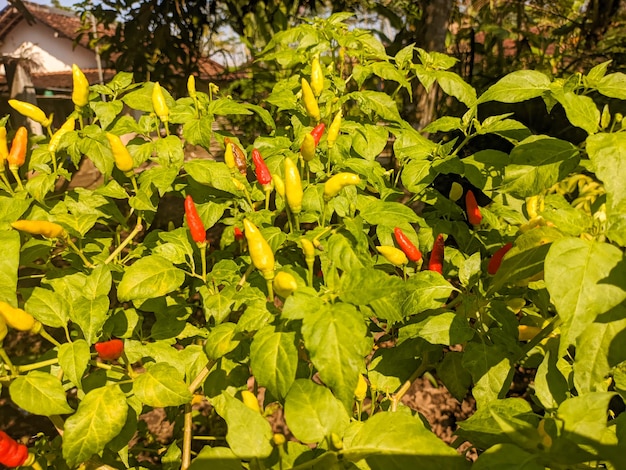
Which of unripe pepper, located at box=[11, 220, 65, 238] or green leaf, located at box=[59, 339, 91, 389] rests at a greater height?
unripe pepper, located at box=[11, 220, 65, 238]

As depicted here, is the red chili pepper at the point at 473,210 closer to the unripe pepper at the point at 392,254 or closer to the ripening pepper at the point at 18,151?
the unripe pepper at the point at 392,254

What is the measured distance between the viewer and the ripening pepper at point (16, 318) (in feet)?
3.16

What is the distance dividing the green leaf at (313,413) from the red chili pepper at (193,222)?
0.52 meters

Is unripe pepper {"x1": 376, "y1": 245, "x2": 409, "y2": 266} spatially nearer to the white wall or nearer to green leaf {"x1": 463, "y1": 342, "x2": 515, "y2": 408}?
green leaf {"x1": 463, "y1": 342, "x2": 515, "y2": 408}

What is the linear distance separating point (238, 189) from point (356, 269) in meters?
0.57

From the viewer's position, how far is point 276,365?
2.91 feet

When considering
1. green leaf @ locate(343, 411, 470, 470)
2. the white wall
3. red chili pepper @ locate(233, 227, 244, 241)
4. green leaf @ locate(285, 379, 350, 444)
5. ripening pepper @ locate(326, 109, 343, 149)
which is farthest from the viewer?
the white wall

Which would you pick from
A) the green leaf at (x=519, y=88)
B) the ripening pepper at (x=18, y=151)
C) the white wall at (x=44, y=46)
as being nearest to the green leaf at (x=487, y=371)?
the green leaf at (x=519, y=88)

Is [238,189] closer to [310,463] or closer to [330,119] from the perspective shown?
[330,119]

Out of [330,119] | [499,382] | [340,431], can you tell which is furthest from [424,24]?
[340,431]

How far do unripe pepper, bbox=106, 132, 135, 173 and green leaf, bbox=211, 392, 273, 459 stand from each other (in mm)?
791

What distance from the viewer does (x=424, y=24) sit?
3355 mm

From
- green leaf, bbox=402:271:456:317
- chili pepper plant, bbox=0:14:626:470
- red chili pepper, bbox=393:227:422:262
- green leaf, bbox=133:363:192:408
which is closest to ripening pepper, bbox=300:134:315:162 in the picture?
chili pepper plant, bbox=0:14:626:470

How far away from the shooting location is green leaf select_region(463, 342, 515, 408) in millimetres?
1141
